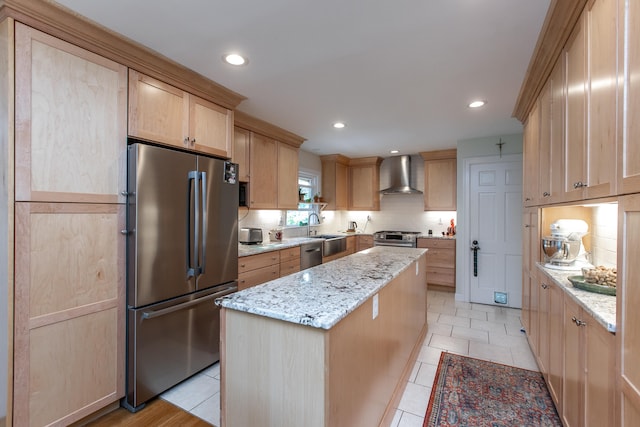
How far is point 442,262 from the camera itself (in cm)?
486

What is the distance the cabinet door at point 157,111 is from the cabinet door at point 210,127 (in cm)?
7

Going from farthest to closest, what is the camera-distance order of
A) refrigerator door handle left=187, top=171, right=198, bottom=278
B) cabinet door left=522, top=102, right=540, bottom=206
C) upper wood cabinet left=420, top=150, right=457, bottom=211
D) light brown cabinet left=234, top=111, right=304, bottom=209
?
1. upper wood cabinet left=420, top=150, right=457, bottom=211
2. light brown cabinet left=234, top=111, right=304, bottom=209
3. cabinet door left=522, top=102, right=540, bottom=206
4. refrigerator door handle left=187, top=171, right=198, bottom=278

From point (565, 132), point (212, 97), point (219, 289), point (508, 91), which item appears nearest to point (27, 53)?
point (212, 97)

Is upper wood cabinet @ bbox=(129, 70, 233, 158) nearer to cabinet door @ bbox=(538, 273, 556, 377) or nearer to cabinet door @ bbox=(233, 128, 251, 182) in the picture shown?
cabinet door @ bbox=(233, 128, 251, 182)

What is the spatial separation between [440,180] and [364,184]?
1.44 m

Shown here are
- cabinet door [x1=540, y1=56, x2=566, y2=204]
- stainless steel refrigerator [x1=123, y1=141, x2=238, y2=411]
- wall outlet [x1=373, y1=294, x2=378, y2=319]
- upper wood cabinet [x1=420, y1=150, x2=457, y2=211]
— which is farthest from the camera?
upper wood cabinet [x1=420, y1=150, x2=457, y2=211]

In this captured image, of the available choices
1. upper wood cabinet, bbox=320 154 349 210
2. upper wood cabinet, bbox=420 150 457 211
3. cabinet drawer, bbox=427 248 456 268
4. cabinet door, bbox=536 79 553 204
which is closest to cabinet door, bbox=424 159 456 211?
upper wood cabinet, bbox=420 150 457 211

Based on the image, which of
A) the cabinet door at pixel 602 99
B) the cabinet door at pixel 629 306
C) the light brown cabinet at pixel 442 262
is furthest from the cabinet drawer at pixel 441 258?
the cabinet door at pixel 629 306

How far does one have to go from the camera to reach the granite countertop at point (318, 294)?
3.79 ft

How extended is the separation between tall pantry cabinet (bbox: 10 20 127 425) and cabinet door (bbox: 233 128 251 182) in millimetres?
1419

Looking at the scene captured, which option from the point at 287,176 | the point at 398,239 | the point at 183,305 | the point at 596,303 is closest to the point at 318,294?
the point at 596,303

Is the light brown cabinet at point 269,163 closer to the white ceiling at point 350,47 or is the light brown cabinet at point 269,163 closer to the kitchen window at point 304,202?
the white ceiling at point 350,47

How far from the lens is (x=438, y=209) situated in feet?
16.9

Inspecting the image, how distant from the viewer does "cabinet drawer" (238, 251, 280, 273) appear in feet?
9.82
